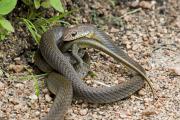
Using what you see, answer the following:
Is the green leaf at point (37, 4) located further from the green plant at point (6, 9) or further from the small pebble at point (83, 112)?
the small pebble at point (83, 112)

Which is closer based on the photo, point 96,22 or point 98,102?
point 98,102

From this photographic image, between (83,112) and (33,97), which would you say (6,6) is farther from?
(83,112)

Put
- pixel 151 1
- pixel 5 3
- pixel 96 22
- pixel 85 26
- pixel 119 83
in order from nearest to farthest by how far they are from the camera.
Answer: pixel 5 3 < pixel 119 83 < pixel 85 26 < pixel 96 22 < pixel 151 1

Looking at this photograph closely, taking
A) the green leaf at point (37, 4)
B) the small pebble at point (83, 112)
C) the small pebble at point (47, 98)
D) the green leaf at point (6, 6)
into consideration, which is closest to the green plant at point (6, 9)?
the green leaf at point (6, 6)

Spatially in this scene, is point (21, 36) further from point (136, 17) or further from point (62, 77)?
point (136, 17)

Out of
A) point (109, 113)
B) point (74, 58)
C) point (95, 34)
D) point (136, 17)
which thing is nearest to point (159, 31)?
point (136, 17)
